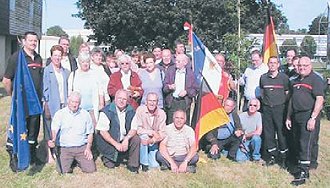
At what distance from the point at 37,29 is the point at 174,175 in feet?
105

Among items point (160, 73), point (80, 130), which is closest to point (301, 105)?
point (160, 73)

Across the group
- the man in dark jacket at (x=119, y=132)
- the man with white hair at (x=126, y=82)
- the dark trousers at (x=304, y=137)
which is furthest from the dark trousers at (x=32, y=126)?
the dark trousers at (x=304, y=137)

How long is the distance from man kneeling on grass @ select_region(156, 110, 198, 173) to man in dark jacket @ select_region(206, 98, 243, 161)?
0.87 metres

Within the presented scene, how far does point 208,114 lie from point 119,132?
1.58 metres

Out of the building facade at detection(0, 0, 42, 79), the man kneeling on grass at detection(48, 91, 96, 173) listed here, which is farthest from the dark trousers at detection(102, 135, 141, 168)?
the building facade at detection(0, 0, 42, 79)

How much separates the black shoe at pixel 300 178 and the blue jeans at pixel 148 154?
6.79ft

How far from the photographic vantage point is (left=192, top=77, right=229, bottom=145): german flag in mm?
7898

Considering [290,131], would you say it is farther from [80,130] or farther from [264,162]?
[80,130]

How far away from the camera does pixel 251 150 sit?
8.12 m

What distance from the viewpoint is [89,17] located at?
37.2m

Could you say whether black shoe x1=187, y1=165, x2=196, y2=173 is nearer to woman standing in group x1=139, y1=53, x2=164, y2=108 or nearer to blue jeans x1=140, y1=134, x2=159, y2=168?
blue jeans x1=140, y1=134, x2=159, y2=168

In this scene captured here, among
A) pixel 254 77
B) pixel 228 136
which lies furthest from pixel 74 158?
pixel 254 77

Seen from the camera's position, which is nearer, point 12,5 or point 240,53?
point 240,53

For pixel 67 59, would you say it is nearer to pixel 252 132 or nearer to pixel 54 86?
pixel 54 86
